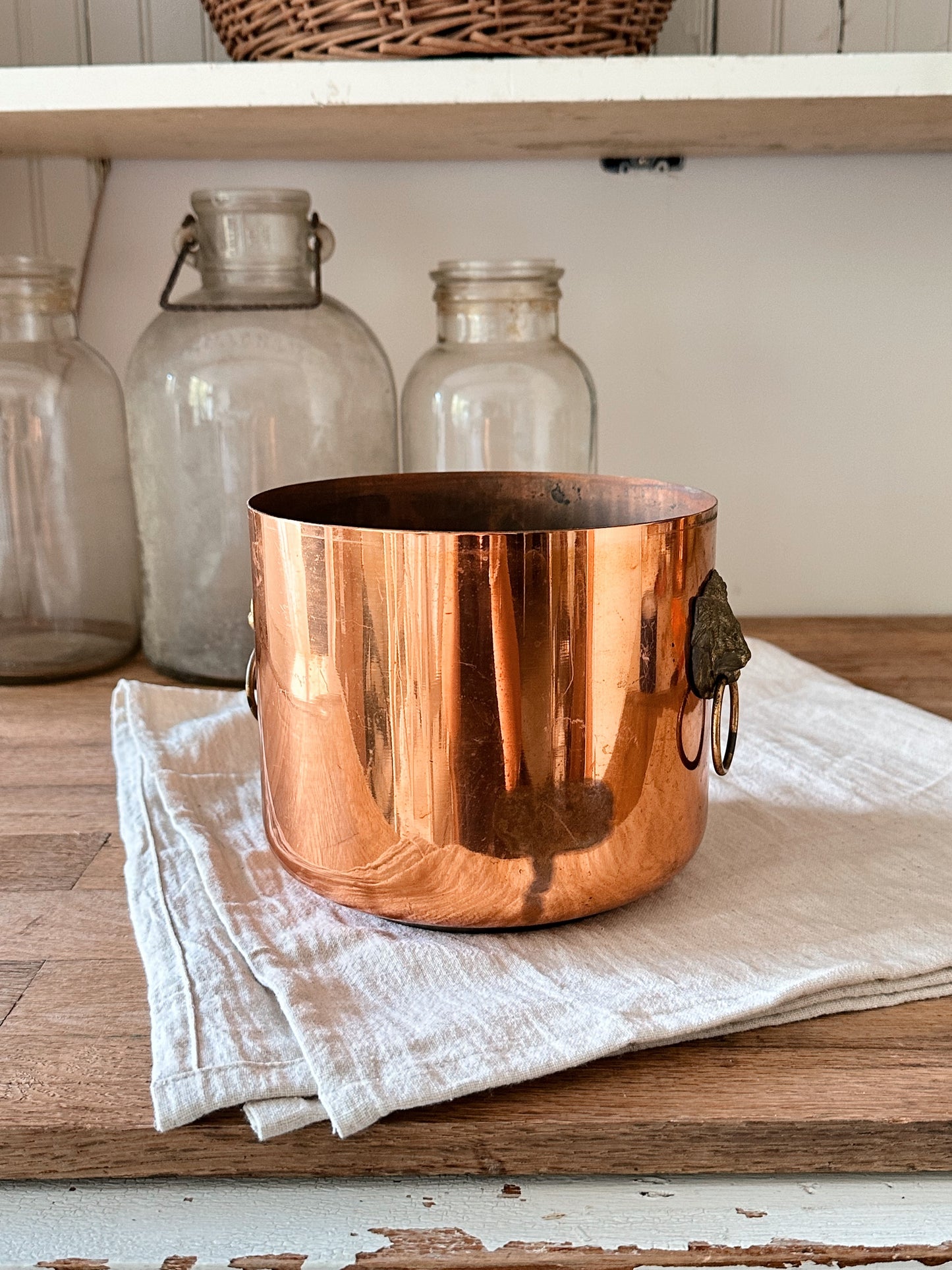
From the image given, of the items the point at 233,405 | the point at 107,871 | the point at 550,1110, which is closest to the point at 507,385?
the point at 233,405

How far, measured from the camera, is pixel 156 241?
0.88 metres

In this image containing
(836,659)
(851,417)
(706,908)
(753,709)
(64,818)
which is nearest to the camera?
(706,908)

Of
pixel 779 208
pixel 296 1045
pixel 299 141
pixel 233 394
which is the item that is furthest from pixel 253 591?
pixel 779 208

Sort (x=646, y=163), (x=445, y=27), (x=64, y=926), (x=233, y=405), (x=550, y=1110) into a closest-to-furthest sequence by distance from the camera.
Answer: (x=550, y=1110)
(x=64, y=926)
(x=445, y=27)
(x=233, y=405)
(x=646, y=163)

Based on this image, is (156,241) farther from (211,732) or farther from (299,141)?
(211,732)

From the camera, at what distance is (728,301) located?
90 centimetres

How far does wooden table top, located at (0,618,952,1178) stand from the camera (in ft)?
1.10

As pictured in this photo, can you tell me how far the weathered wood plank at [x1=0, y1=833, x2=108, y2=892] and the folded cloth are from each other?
0.02 meters

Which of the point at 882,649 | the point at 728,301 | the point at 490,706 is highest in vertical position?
the point at 728,301

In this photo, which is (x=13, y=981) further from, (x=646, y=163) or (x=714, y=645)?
(x=646, y=163)

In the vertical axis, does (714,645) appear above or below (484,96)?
below

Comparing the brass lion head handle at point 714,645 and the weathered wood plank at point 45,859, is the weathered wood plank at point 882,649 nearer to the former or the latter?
the brass lion head handle at point 714,645

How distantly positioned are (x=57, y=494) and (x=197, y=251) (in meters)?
0.19

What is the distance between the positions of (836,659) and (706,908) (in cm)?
40
